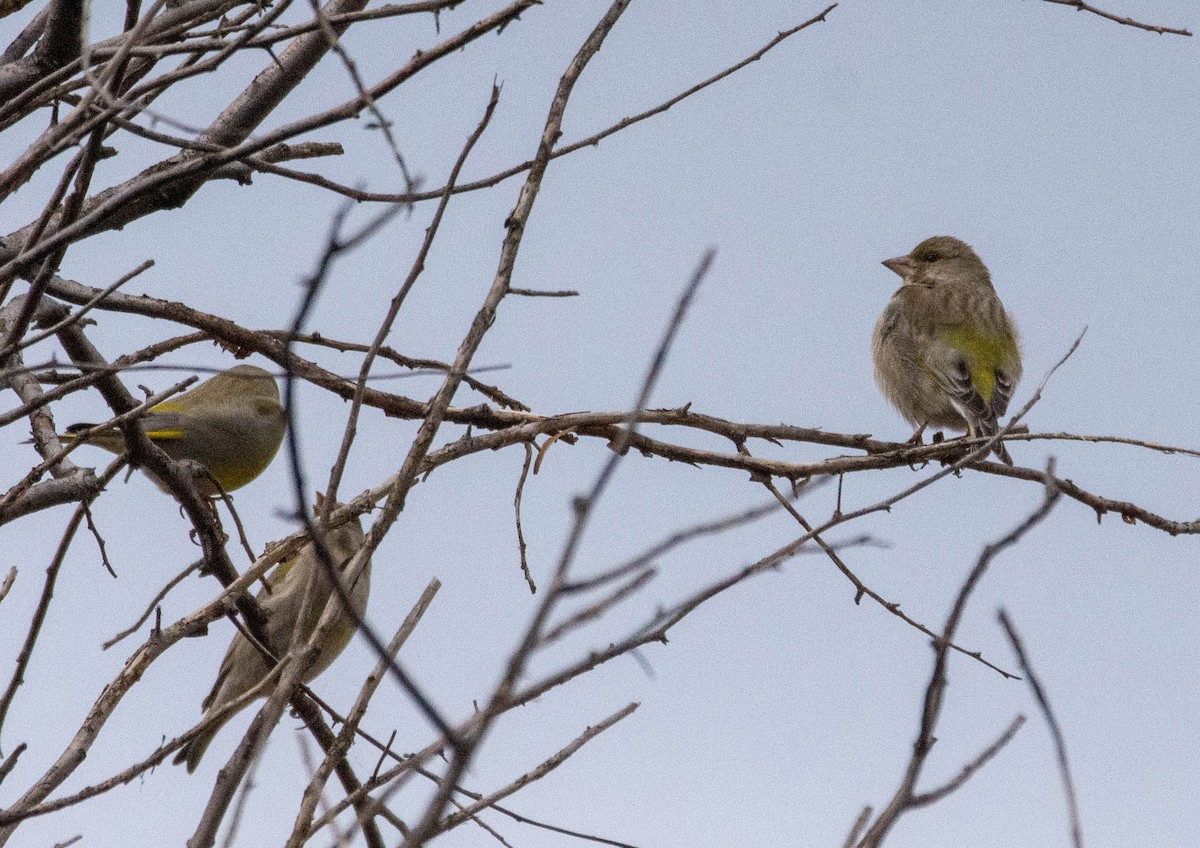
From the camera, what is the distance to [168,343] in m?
3.70

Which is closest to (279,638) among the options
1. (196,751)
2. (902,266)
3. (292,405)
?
(196,751)

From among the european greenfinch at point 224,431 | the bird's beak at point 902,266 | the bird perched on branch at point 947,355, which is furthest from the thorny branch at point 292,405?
the bird's beak at point 902,266

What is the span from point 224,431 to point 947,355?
434cm

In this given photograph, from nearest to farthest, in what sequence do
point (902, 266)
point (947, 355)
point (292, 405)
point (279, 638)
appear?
point (292, 405) < point (279, 638) < point (947, 355) < point (902, 266)

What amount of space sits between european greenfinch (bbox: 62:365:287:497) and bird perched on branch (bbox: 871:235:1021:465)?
149 inches

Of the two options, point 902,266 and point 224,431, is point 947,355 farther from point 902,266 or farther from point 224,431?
point 224,431

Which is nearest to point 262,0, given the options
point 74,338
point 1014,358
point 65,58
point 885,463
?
point 65,58

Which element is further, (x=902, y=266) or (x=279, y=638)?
(x=902, y=266)

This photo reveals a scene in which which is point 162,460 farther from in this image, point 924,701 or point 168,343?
point 924,701

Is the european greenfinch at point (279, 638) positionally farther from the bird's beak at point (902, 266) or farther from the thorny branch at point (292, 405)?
the bird's beak at point (902, 266)

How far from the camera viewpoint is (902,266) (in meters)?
9.32

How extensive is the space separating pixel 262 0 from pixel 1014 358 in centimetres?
621

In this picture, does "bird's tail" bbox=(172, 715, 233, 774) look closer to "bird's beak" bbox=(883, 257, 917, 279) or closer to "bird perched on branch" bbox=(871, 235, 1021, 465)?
"bird perched on branch" bbox=(871, 235, 1021, 465)

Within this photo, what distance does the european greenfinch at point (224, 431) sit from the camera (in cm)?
486
